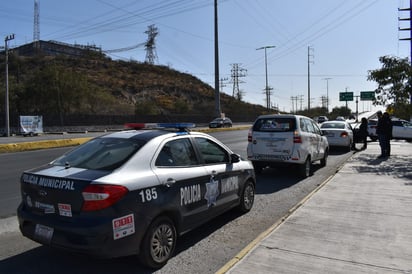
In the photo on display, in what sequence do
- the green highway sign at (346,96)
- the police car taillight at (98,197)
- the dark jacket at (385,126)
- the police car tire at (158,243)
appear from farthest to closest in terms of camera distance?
1. the green highway sign at (346,96)
2. the dark jacket at (385,126)
3. the police car tire at (158,243)
4. the police car taillight at (98,197)

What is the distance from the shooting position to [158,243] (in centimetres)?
433

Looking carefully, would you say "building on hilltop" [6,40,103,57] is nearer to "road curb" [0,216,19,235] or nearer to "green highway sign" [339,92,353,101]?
"green highway sign" [339,92,353,101]

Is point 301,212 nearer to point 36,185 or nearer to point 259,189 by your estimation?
point 259,189

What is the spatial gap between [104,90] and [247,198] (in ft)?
211

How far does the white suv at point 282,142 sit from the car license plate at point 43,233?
23.7 ft

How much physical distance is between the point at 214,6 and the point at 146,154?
1446 inches

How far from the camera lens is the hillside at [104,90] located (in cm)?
4994

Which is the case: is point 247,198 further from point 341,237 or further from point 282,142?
point 282,142

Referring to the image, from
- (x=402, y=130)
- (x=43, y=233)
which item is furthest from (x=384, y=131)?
(x=43, y=233)

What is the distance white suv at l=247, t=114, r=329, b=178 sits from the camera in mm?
10117

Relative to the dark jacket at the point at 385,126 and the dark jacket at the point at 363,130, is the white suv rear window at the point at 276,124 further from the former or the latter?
the dark jacket at the point at 363,130

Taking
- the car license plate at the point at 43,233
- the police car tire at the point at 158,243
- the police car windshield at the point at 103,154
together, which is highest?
the police car windshield at the point at 103,154

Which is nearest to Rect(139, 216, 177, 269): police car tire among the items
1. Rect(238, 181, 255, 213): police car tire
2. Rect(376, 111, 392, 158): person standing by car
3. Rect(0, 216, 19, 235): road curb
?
Rect(238, 181, 255, 213): police car tire

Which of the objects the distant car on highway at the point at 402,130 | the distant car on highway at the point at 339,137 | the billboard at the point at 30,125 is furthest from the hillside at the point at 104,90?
the distant car on highway at the point at 402,130
